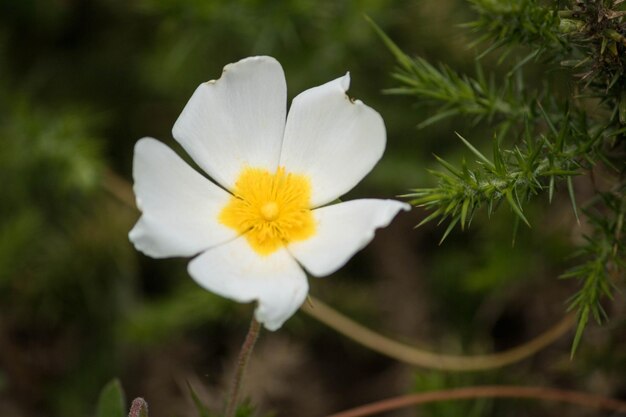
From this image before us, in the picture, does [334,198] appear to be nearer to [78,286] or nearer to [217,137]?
[217,137]

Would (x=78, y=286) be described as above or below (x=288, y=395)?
above

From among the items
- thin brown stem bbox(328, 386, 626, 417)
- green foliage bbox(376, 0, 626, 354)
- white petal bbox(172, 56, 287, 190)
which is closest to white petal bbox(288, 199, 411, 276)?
green foliage bbox(376, 0, 626, 354)

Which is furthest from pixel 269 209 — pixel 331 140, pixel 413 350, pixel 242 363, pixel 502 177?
pixel 413 350

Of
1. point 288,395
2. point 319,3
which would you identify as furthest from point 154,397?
point 319,3

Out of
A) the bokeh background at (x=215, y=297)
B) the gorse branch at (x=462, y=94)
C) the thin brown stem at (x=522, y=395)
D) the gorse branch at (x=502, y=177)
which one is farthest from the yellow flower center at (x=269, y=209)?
the bokeh background at (x=215, y=297)

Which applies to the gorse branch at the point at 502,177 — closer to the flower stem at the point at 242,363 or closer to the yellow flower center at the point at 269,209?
the yellow flower center at the point at 269,209

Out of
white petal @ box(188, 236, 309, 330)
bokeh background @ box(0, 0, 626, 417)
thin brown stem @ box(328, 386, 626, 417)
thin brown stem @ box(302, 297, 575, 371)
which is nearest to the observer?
white petal @ box(188, 236, 309, 330)

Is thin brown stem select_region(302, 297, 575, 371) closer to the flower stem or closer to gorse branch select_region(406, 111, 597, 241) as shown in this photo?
the flower stem
